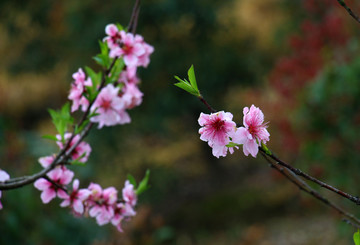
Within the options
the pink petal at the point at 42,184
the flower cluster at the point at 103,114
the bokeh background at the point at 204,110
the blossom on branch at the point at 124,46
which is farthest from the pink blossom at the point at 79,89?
the bokeh background at the point at 204,110

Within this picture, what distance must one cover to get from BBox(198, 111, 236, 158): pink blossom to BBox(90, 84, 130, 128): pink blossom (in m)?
0.45

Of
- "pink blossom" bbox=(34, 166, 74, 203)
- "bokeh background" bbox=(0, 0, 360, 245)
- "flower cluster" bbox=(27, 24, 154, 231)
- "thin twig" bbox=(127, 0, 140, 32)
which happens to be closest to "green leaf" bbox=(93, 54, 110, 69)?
"flower cluster" bbox=(27, 24, 154, 231)

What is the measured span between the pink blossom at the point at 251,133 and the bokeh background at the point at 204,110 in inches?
90.4

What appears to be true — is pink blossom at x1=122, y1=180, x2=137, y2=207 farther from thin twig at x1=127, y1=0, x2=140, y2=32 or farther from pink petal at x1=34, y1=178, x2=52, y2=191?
thin twig at x1=127, y1=0, x2=140, y2=32

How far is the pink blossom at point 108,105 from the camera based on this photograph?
1.15m

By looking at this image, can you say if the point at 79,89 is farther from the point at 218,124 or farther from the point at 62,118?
the point at 218,124

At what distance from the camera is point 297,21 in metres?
6.06

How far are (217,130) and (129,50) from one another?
0.52 meters

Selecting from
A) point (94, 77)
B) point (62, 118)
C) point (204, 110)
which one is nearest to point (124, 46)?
point (94, 77)

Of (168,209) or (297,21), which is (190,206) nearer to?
(168,209)

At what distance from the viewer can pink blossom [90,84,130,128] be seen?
1152mm

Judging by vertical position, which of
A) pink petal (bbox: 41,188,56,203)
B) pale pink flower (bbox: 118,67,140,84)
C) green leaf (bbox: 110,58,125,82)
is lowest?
pink petal (bbox: 41,188,56,203)

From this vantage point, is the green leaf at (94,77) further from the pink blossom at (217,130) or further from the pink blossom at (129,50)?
the pink blossom at (217,130)

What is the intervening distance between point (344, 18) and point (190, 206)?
12.1ft
